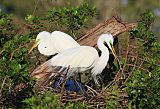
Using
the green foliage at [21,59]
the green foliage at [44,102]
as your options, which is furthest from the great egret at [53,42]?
the green foliage at [44,102]

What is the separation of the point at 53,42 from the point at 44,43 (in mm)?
99

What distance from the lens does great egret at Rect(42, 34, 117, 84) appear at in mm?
6023

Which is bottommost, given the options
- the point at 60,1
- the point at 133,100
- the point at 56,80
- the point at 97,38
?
the point at 133,100

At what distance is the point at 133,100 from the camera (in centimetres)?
511

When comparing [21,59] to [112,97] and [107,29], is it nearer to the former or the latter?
[112,97]

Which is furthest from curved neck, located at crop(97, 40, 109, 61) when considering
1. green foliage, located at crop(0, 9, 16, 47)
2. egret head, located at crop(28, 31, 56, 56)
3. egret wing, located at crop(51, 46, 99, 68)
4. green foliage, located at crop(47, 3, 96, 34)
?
green foliage, located at crop(0, 9, 16, 47)

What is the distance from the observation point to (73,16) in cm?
667

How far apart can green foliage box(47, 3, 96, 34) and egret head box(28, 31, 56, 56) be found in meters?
0.21

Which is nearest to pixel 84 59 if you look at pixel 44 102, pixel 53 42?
pixel 53 42

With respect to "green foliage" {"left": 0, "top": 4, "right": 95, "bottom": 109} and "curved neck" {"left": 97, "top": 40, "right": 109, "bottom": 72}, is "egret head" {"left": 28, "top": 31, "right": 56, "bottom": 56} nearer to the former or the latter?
"green foliage" {"left": 0, "top": 4, "right": 95, "bottom": 109}

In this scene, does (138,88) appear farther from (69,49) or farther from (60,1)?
(60,1)

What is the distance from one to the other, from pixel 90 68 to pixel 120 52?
43 cm

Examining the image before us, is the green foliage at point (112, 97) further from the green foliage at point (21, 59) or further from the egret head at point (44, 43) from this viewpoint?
the egret head at point (44, 43)

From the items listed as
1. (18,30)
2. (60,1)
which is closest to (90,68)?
(18,30)
